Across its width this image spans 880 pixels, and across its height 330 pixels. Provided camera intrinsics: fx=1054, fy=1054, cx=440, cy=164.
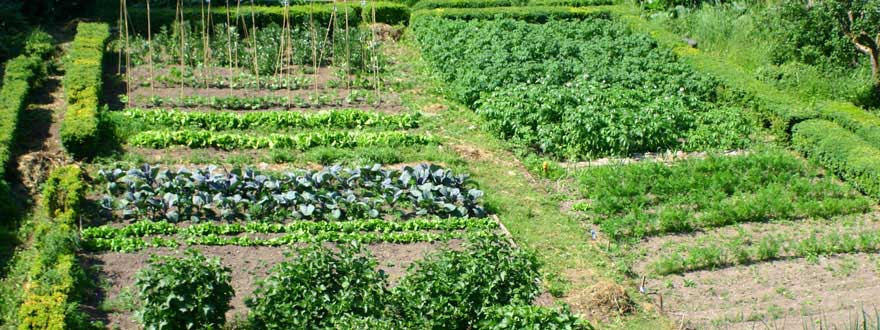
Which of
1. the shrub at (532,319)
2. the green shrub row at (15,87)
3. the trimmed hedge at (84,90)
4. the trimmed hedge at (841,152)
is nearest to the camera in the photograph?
the shrub at (532,319)

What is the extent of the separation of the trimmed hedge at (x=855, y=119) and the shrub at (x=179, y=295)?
35.3ft

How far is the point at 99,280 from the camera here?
1127 centimetres

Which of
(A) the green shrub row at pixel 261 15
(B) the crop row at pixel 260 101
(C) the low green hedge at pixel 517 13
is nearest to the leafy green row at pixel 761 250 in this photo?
(B) the crop row at pixel 260 101

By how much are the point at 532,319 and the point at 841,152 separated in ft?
27.3

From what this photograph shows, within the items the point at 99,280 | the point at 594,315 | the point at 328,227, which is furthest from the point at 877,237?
the point at 99,280

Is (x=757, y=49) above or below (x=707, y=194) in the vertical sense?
above

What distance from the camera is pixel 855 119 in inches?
650

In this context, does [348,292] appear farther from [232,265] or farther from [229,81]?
[229,81]

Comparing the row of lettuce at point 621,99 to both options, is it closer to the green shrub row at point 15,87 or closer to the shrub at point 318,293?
the shrub at point 318,293

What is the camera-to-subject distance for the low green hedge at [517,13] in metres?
22.6

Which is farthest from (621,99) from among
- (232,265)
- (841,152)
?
(232,265)

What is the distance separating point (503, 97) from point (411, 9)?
7.37m

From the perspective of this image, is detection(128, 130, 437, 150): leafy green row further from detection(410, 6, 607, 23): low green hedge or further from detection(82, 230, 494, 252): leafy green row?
detection(410, 6, 607, 23): low green hedge

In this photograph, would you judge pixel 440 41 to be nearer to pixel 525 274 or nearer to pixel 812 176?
pixel 812 176
